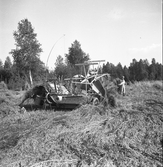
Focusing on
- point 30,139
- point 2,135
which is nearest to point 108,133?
point 30,139

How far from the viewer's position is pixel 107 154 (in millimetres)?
3383

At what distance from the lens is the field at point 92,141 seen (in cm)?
324

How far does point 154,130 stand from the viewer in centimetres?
431

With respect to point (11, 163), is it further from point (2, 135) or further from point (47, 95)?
point (47, 95)

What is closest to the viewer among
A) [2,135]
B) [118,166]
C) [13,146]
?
[118,166]

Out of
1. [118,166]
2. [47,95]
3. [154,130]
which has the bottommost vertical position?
[118,166]

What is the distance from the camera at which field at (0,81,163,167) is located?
3.24 meters

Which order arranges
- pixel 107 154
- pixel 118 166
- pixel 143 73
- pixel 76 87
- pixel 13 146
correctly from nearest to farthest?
pixel 118 166
pixel 107 154
pixel 13 146
pixel 76 87
pixel 143 73

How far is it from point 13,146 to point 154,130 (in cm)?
338

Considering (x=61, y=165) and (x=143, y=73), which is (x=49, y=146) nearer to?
(x=61, y=165)

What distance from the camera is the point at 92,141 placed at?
396cm

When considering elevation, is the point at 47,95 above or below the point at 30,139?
above

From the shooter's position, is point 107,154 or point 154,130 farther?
point 154,130

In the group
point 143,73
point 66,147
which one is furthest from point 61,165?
point 143,73
